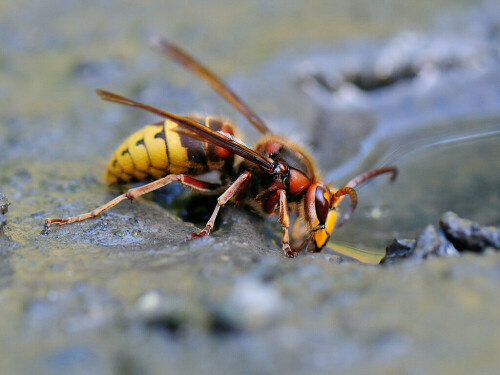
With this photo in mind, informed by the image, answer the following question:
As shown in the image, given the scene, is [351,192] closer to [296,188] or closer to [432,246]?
[296,188]

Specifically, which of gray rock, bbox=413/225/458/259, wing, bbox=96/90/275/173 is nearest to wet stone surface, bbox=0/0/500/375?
gray rock, bbox=413/225/458/259

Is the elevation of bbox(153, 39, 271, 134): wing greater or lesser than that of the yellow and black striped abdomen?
greater

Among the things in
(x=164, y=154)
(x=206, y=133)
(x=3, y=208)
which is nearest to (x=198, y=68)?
(x=164, y=154)

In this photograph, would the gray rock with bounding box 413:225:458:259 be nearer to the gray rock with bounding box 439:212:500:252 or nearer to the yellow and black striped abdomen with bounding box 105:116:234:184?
the gray rock with bounding box 439:212:500:252

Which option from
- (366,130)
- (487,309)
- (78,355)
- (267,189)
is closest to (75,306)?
(78,355)

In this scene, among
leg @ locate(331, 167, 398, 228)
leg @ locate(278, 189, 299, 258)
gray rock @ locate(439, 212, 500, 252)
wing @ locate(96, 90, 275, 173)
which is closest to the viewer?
gray rock @ locate(439, 212, 500, 252)

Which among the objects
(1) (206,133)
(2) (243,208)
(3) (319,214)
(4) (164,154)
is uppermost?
(1) (206,133)
